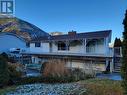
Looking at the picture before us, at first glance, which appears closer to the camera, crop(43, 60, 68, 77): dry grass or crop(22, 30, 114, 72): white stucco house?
crop(43, 60, 68, 77): dry grass

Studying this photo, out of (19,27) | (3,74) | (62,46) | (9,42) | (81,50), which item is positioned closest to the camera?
(3,74)

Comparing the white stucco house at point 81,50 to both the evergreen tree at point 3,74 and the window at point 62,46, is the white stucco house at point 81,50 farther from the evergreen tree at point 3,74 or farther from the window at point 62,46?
the evergreen tree at point 3,74

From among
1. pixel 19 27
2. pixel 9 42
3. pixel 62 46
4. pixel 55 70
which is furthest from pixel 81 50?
pixel 19 27

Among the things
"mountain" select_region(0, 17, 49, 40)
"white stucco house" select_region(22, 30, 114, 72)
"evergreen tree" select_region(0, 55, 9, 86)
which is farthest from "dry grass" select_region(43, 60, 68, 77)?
"mountain" select_region(0, 17, 49, 40)

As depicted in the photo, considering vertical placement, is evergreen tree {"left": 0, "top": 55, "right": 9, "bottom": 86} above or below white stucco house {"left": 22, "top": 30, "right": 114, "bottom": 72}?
below

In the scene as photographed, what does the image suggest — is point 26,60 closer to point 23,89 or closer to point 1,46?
point 1,46

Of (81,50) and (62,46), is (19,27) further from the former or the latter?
(81,50)

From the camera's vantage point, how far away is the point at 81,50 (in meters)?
38.9

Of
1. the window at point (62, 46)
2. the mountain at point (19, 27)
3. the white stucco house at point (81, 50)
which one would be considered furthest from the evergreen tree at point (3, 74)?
the mountain at point (19, 27)

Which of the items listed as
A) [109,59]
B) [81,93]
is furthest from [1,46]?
[81,93]

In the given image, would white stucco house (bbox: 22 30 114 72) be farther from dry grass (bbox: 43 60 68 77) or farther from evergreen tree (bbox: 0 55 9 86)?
evergreen tree (bbox: 0 55 9 86)

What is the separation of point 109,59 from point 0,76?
738 inches

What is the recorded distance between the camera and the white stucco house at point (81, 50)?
3456 centimetres

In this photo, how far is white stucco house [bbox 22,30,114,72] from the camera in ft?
113
